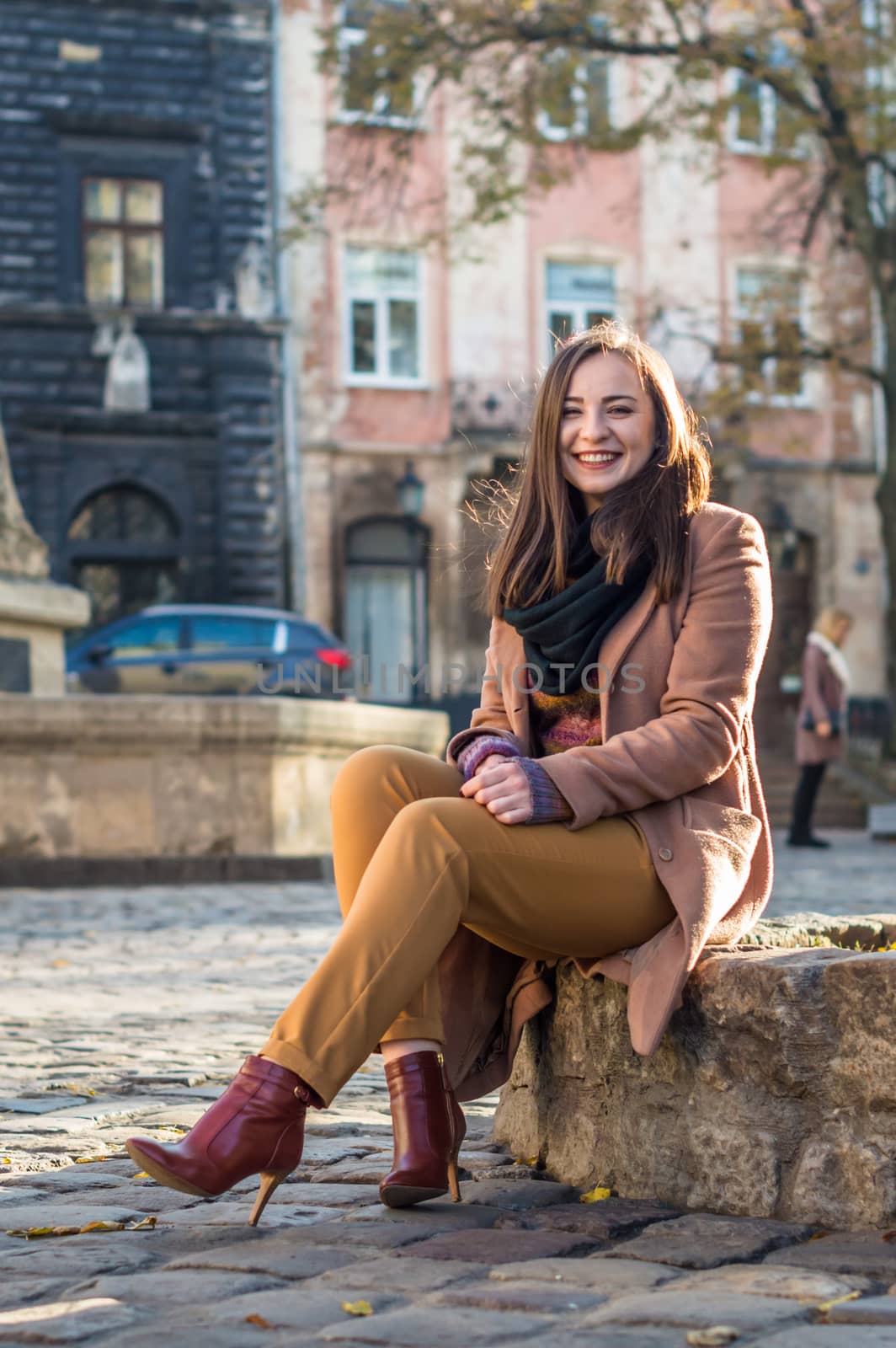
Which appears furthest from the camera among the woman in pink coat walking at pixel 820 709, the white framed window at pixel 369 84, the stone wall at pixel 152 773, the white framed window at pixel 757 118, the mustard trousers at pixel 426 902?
the white framed window at pixel 757 118

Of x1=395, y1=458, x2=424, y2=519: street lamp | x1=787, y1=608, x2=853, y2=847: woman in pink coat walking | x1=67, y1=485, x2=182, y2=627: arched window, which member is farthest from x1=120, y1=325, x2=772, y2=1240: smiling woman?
x1=395, y1=458, x2=424, y2=519: street lamp

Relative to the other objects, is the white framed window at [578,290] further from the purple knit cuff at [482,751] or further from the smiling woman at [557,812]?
the purple knit cuff at [482,751]

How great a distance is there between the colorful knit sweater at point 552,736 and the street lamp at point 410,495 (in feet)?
73.6

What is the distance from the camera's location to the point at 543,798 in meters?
3.56

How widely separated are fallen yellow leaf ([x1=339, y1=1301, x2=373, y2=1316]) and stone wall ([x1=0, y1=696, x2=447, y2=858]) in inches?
350

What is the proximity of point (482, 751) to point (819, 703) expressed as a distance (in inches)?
466

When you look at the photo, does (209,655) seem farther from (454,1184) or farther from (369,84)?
(454,1184)

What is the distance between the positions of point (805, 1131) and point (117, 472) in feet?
73.2

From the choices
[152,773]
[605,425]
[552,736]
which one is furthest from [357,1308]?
[152,773]

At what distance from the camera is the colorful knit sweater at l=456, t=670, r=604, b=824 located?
3.60 metres

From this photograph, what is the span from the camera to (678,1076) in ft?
11.5

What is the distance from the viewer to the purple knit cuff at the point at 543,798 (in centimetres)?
355

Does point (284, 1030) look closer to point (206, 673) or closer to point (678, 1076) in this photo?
point (678, 1076)

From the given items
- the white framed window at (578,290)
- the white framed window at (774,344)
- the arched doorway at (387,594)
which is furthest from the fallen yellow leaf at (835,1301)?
Answer: the white framed window at (578,290)
